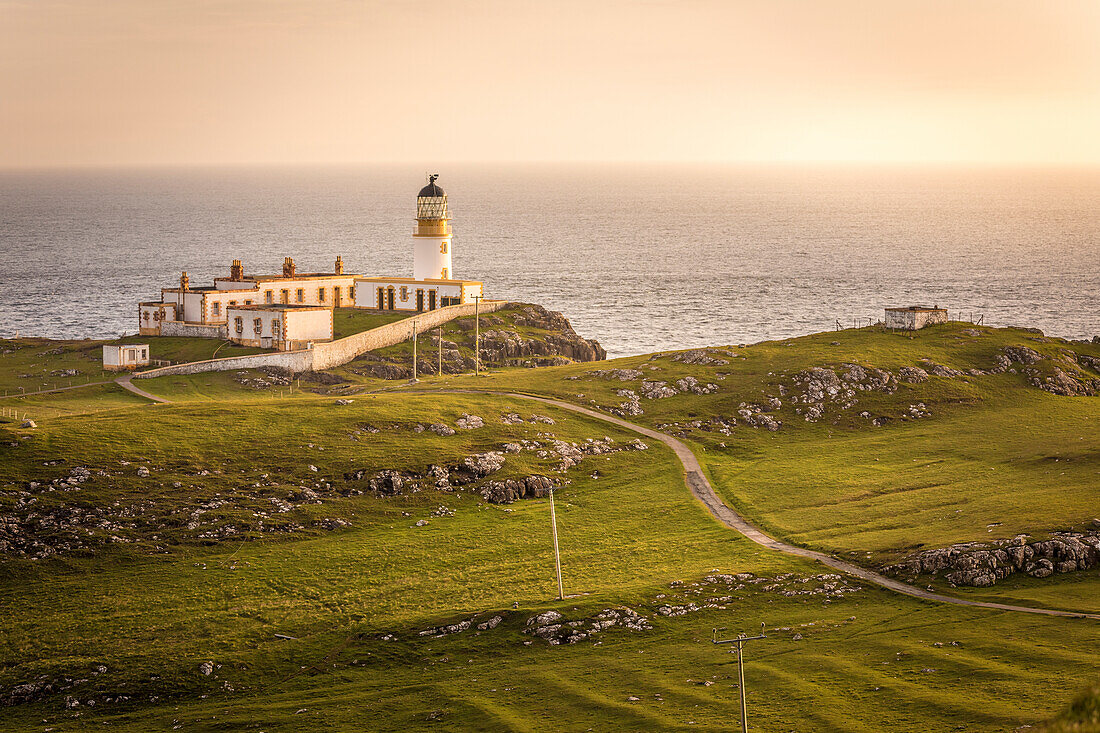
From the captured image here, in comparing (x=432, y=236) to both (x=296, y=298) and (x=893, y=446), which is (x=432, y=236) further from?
(x=893, y=446)

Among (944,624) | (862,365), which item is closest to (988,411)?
(862,365)

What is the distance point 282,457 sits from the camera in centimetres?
8950

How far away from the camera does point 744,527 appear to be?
82688 mm

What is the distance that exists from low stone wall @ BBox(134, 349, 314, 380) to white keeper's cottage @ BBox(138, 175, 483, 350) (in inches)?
171

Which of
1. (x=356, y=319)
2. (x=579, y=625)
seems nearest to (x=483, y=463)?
(x=579, y=625)

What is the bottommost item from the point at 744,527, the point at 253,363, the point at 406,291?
the point at 744,527

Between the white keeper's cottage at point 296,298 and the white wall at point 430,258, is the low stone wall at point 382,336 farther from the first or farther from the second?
the white wall at point 430,258

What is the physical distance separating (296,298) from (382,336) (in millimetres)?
15151

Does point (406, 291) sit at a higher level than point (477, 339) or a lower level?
higher

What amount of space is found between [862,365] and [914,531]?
1471 inches

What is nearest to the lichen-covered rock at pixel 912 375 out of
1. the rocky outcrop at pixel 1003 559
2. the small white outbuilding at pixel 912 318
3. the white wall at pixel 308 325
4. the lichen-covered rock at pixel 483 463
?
the small white outbuilding at pixel 912 318

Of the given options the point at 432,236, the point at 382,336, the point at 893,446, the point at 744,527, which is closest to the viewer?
the point at 744,527

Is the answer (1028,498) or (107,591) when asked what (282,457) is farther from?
(1028,498)

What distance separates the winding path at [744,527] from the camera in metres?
66.0
